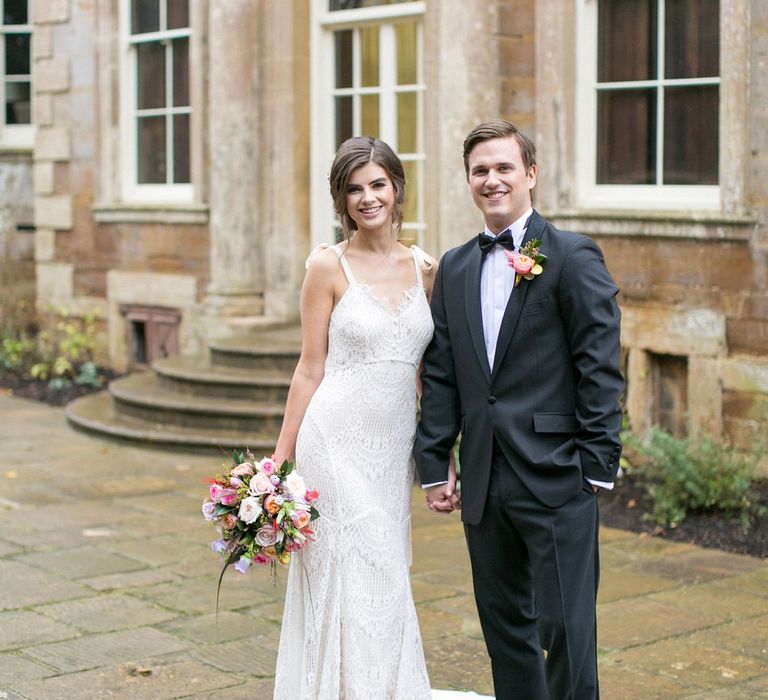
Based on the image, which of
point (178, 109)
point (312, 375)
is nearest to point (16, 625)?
point (312, 375)

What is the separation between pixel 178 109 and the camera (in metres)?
12.7

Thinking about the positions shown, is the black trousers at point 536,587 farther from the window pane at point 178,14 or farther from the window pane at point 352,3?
the window pane at point 178,14

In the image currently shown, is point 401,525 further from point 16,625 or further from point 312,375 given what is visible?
point 16,625

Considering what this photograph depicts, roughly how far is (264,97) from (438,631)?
672 cm

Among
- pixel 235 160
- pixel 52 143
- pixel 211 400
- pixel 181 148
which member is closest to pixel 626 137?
pixel 211 400

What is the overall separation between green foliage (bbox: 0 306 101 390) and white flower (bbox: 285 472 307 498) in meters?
8.93

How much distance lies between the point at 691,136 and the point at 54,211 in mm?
7248

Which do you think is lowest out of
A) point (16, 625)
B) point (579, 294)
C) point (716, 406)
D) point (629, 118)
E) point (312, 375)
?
point (16, 625)

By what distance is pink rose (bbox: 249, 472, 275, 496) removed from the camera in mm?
4105

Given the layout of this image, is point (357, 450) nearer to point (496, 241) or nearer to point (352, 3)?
point (496, 241)

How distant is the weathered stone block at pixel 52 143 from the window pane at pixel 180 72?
1606 millimetres

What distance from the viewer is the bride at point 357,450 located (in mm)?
4289

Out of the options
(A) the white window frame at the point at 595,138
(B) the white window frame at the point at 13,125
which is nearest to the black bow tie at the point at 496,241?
(A) the white window frame at the point at 595,138

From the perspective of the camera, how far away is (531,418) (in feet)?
13.0
